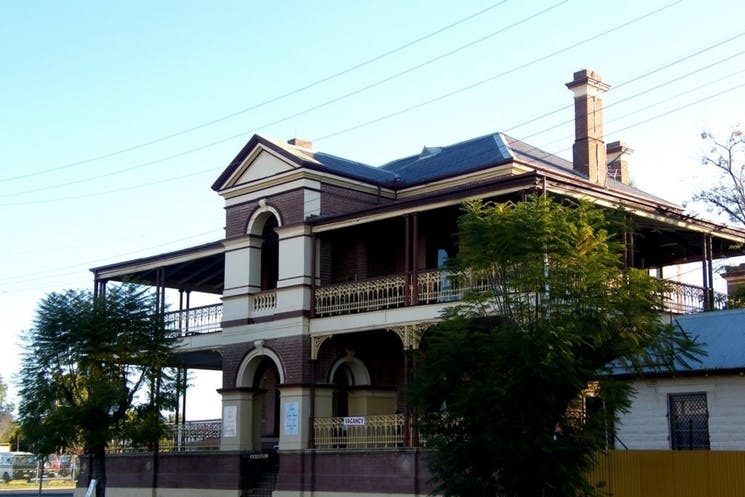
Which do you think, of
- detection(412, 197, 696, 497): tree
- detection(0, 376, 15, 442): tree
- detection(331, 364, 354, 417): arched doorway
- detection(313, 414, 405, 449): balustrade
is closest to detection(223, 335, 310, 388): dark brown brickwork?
detection(313, 414, 405, 449): balustrade

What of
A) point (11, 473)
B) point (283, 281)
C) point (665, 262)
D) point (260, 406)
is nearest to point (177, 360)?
point (260, 406)

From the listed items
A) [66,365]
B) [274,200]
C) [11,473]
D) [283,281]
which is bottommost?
[11,473]

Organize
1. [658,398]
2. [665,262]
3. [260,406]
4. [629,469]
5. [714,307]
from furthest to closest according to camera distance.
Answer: [665,262]
[260,406]
[714,307]
[658,398]
[629,469]

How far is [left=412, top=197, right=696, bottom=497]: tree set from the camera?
56.9 ft

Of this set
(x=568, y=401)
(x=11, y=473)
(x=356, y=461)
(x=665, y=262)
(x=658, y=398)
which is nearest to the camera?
(x=568, y=401)

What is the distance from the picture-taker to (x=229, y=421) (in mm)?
31234

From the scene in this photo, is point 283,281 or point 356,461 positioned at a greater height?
point 283,281

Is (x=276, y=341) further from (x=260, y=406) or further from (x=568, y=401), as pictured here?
(x=568, y=401)

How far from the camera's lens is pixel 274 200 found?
30578 mm

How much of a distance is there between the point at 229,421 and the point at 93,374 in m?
4.14

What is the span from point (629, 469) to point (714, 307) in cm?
1029

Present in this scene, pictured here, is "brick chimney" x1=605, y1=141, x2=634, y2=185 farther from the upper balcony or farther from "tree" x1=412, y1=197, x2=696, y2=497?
"tree" x1=412, y1=197, x2=696, y2=497

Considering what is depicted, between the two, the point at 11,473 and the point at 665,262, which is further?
the point at 11,473

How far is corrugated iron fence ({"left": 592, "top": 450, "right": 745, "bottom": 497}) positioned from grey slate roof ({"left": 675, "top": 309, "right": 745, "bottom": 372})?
7.78 ft
